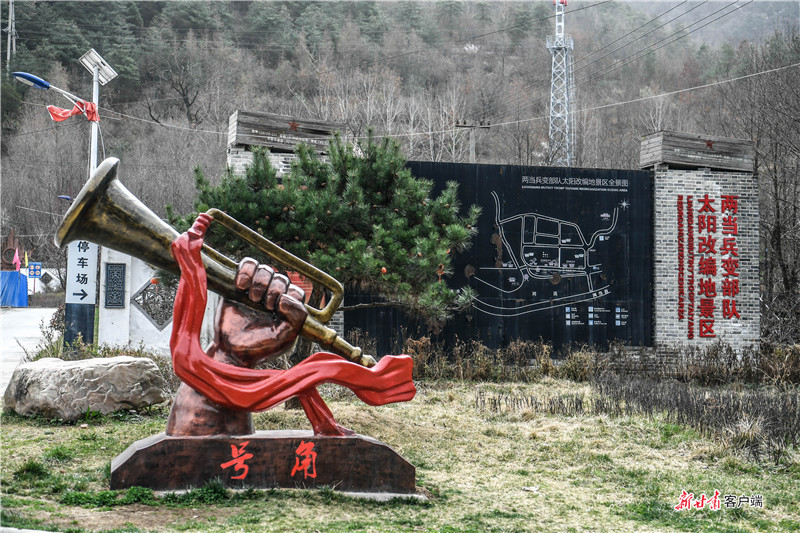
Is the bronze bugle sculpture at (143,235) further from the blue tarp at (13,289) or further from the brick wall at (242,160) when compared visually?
the blue tarp at (13,289)

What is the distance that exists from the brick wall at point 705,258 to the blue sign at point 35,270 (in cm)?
2673

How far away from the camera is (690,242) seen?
12.4 meters

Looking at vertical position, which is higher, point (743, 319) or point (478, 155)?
point (478, 155)

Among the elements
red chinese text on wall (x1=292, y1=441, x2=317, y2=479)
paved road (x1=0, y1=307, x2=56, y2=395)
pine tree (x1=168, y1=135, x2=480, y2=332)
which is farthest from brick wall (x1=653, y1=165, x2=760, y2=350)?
paved road (x1=0, y1=307, x2=56, y2=395)

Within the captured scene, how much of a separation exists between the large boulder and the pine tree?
170 cm

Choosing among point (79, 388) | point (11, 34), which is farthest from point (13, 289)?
point (79, 388)

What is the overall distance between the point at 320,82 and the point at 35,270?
14.4 metres

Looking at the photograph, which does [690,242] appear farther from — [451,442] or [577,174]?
[451,442]


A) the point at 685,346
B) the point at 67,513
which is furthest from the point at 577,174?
the point at 67,513

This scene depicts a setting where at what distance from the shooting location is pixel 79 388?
25.2 ft

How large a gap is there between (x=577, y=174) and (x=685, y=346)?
11.1ft

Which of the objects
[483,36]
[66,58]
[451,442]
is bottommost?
[451,442]

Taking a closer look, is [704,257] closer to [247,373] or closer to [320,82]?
[247,373]

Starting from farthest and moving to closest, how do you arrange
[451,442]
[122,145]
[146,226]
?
[122,145] < [451,442] < [146,226]
